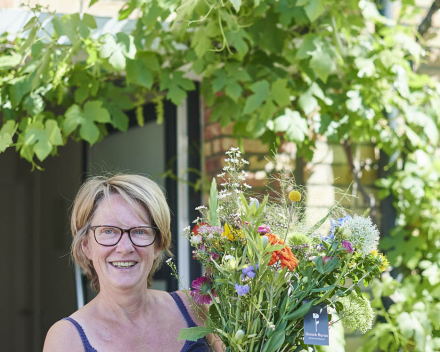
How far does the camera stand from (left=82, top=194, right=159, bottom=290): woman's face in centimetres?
162

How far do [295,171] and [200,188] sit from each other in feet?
2.07

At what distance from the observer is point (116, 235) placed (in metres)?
1.63

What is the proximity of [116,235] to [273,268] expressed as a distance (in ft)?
1.76

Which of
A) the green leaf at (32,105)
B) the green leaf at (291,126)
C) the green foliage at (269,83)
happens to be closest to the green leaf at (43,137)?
the green foliage at (269,83)

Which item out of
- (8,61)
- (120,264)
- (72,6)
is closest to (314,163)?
(72,6)

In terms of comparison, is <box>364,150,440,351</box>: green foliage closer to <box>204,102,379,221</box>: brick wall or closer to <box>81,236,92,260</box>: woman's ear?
<box>204,102,379,221</box>: brick wall

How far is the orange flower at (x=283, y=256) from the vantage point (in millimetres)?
1227

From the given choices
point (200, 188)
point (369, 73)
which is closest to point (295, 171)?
→ point (200, 188)

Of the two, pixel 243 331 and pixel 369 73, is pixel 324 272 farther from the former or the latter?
pixel 369 73

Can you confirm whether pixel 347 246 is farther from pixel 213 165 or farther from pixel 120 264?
pixel 213 165

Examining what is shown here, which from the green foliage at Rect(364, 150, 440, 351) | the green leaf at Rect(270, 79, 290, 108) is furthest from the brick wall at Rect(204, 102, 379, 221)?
the green leaf at Rect(270, 79, 290, 108)

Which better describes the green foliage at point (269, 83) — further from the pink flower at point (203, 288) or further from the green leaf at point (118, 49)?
the pink flower at point (203, 288)

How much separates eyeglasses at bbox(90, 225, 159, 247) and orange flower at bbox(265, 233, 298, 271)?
1.67 feet

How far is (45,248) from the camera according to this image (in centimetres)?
469
